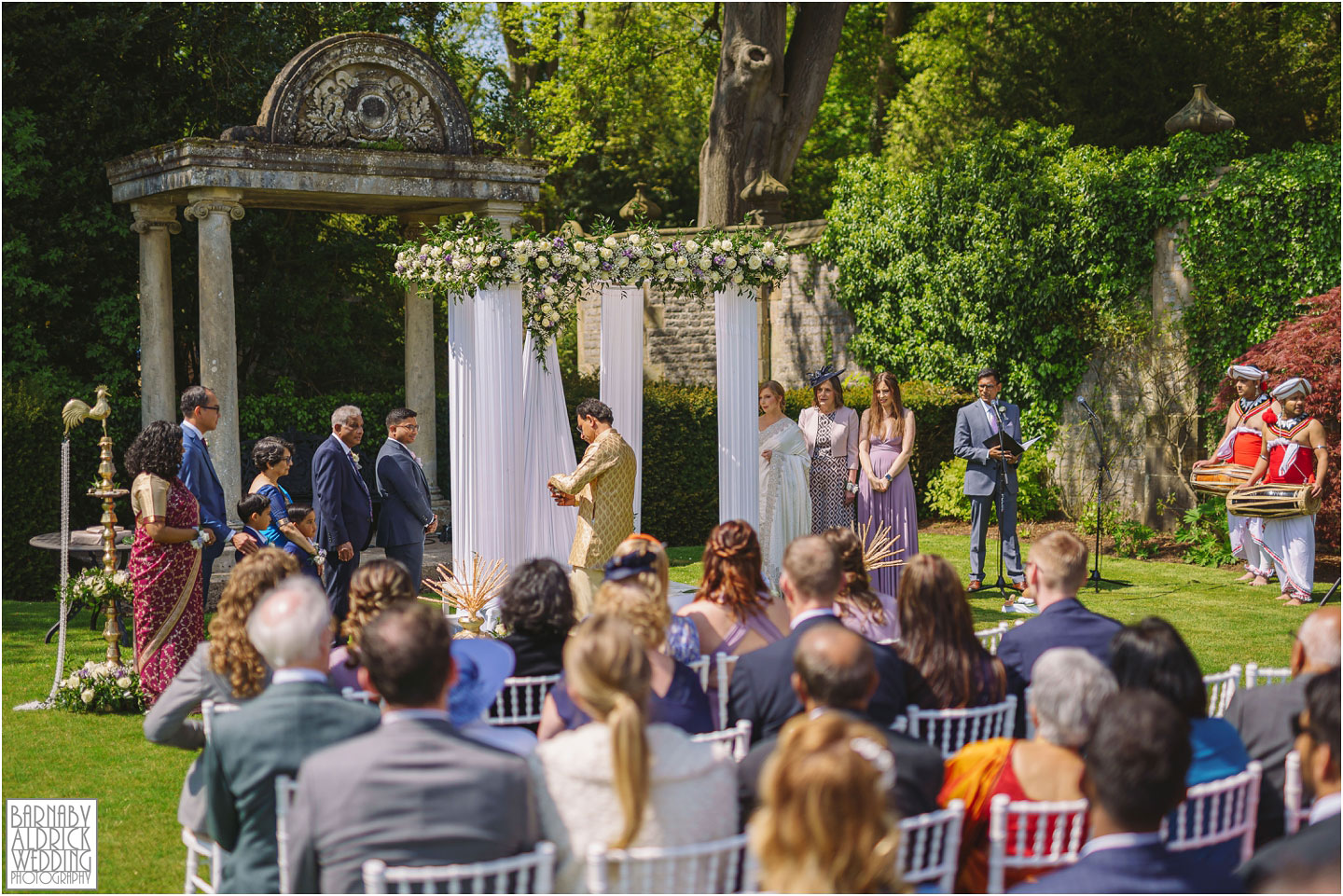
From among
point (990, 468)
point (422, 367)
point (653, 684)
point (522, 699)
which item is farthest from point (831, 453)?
point (653, 684)

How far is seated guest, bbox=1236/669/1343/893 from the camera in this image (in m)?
2.95

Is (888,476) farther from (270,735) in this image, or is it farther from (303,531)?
(270,735)

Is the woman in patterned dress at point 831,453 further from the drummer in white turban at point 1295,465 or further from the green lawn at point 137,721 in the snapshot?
the drummer in white turban at point 1295,465

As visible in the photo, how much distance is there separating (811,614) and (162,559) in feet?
13.5

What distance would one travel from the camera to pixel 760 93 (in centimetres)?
1888

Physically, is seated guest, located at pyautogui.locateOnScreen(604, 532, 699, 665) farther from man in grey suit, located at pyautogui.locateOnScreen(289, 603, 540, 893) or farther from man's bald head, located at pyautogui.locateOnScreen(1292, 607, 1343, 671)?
man's bald head, located at pyautogui.locateOnScreen(1292, 607, 1343, 671)

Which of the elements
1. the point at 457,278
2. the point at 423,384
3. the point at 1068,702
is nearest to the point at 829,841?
the point at 1068,702

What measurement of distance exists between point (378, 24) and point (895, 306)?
774cm

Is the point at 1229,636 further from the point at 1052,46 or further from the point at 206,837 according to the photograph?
the point at 1052,46

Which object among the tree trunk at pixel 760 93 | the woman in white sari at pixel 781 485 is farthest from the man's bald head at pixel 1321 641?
the tree trunk at pixel 760 93

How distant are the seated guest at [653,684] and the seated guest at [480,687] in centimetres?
13

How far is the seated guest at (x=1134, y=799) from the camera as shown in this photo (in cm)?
279

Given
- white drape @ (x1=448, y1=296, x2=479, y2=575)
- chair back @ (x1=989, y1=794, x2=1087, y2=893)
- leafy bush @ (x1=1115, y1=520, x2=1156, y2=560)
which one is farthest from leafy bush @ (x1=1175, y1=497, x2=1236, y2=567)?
chair back @ (x1=989, y1=794, x2=1087, y2=893)

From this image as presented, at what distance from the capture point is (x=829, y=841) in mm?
2461
